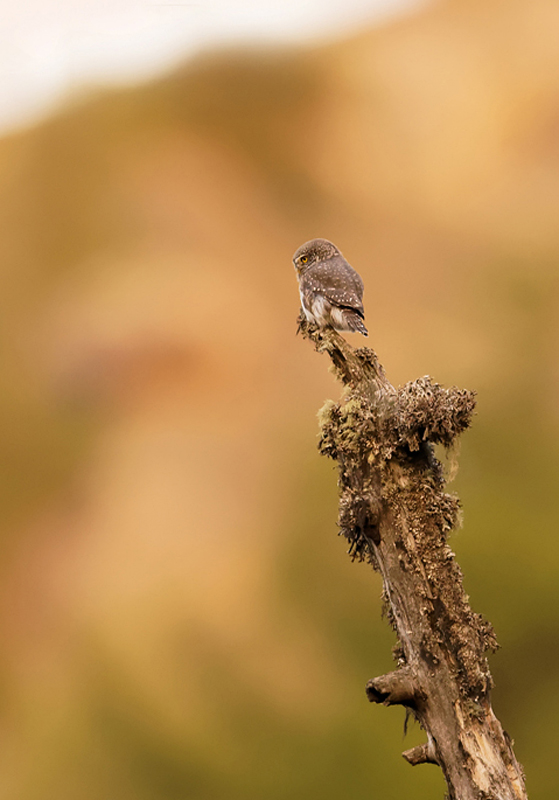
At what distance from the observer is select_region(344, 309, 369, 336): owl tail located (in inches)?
174

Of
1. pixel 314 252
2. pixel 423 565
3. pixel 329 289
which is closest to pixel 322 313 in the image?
pixel 329 289

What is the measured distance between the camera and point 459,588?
3012 mm

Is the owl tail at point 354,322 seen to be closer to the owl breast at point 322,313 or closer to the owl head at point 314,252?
the owl breast at point 322,313

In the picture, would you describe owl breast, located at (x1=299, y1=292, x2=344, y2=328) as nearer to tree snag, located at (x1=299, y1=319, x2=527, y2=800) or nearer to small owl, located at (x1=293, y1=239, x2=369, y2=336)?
small owl, located at (x1=293, y1=239, x2=369, y2=336)

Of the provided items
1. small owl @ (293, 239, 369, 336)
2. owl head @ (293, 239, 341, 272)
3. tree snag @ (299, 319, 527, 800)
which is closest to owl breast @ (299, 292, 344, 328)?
small owl @ (293, 239, 369, 336)

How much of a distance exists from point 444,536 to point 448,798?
103 centimetres

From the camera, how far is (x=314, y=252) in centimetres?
518

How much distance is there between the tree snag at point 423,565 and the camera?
281 cm

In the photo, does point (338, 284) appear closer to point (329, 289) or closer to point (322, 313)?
point (329, 289)

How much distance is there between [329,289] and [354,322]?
1.06ft

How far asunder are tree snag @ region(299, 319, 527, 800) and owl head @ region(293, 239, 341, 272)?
1951 millimetres

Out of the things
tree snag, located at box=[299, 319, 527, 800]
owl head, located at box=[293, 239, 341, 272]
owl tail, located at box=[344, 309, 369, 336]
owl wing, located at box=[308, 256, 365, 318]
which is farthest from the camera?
owl head, located at box=[293, 239, 341, 272]

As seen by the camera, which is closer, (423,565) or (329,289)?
(423,565)

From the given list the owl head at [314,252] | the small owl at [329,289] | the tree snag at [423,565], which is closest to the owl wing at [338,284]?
the small owl at [329,289]
